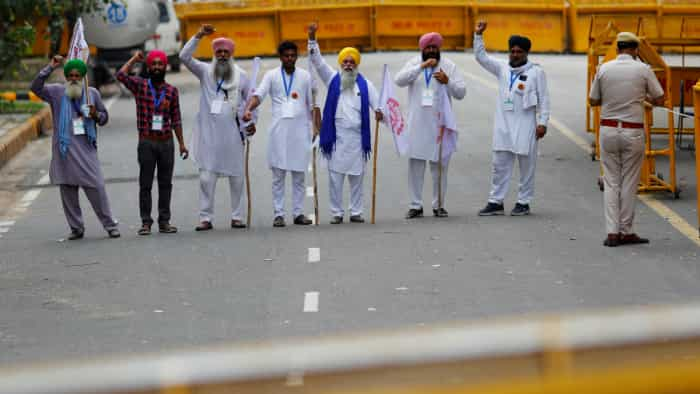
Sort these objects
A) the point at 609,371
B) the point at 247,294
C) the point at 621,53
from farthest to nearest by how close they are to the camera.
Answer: the point at 621,53
the point at 247,294
the point at 609,371

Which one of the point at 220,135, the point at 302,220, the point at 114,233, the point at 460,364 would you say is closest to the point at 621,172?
the point at 302,220

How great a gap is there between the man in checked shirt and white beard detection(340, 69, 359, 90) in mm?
1565

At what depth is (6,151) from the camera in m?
18.8

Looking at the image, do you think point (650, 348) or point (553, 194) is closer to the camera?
point (650, 348)

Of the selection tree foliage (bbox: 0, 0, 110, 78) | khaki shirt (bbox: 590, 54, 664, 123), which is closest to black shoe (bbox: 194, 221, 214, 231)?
khaki shirt (bbox: 590, 54, 664, 123)

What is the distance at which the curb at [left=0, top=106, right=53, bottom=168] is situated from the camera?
18.8m

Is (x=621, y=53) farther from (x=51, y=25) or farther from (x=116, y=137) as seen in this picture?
(x=51, y=25)

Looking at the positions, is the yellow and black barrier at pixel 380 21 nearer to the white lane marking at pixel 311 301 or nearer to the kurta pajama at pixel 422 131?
the kurta pajama at pixel 422 131

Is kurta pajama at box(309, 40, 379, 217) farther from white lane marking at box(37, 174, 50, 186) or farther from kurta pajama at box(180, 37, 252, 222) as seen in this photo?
white lane marking at box(37, 174, 50, 186)

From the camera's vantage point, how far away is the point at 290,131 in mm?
12938

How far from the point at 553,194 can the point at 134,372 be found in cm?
1204

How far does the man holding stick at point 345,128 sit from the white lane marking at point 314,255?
1.64m

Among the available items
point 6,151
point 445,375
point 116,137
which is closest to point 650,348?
point 445,375

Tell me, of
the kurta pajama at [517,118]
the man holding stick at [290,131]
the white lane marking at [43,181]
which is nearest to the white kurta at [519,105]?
the kurta pajama at [517,118]
